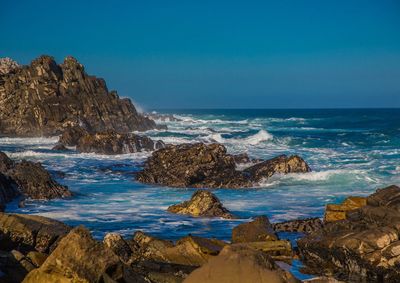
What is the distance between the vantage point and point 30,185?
18.3m

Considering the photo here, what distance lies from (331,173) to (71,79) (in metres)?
39.7

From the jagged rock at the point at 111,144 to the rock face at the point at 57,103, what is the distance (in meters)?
16.3

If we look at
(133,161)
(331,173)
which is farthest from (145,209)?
(133,161)

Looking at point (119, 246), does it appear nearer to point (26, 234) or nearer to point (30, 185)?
point (26, 234)

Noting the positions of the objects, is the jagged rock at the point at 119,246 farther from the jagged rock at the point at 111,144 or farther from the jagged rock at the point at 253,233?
the jagged rock at the point at 111,144

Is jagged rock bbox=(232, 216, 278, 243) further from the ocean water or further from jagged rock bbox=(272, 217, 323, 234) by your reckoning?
jagged rock bbox=(272, 217, 323, 234)

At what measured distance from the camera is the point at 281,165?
23.2 meters

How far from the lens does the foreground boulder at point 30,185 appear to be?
17797 mm

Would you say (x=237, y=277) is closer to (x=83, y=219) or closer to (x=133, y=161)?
(x=83, y=219)

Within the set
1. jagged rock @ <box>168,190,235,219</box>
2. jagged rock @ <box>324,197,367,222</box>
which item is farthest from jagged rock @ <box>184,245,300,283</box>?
jagged rock @ <box>168,190,235,219</box>

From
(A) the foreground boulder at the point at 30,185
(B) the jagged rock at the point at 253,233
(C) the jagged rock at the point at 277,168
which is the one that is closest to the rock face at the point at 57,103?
(C) the jagged rock at the point at 277,168

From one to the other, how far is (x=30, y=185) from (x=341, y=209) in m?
10.1

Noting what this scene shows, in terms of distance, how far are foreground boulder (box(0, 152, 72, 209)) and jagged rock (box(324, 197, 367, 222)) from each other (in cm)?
892

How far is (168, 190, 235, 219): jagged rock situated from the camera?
50.0ft
